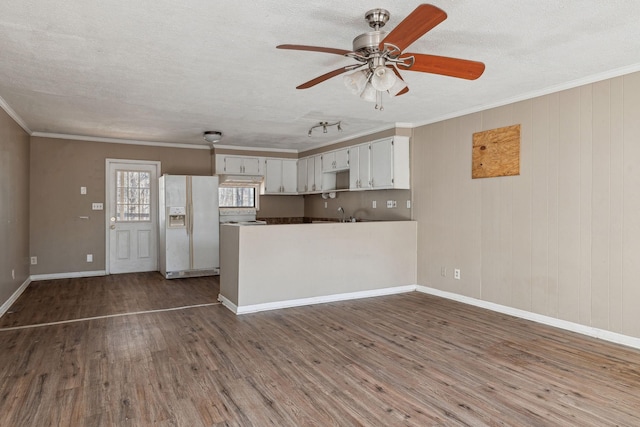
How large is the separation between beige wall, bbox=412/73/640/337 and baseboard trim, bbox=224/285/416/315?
0.60 m

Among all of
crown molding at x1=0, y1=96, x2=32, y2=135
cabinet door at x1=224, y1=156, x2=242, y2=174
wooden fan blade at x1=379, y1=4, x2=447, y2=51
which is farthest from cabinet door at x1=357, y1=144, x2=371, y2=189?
crown molding at x1=0, y1=96, x2=32, y2=135

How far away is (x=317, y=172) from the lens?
23.9 feet

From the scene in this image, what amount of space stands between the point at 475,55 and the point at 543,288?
2.43 metres

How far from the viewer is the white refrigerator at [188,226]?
20.9ft

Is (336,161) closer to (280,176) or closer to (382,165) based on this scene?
(382,165)

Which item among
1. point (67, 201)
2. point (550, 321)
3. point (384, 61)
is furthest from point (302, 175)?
point (384, 61)

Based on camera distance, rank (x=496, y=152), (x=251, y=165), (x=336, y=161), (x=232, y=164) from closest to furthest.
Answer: (x=496, y=152)
(x=336, y=161)
(x=232, y=164)
(x=251, y=165)

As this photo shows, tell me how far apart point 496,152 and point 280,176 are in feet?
14.5

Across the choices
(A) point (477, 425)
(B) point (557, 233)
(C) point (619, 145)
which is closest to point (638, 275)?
(B) point (557, 233)

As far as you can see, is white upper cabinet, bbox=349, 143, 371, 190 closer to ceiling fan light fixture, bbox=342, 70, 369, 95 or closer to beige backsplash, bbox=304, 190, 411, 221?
beige backsplash, bbox=304, 190, 411, 221

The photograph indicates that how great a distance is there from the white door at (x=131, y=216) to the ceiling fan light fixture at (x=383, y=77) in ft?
18.6

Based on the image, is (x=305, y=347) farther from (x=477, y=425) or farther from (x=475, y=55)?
(x=475, y=55)

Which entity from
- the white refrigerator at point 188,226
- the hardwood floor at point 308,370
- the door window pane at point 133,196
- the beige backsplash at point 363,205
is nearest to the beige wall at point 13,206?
the hardwood floor at point 308,370

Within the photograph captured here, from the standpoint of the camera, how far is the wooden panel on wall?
4207 mm
